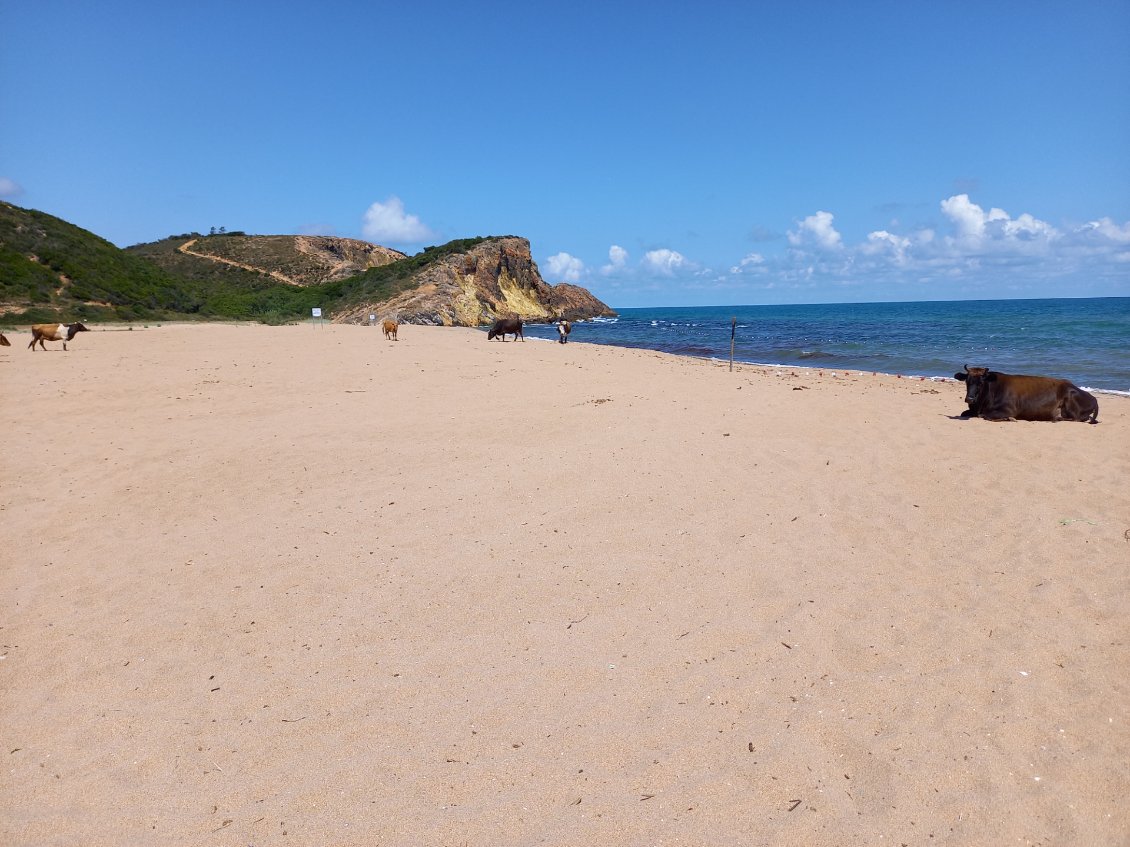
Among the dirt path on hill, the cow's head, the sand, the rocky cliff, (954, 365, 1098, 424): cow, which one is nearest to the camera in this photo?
the sand

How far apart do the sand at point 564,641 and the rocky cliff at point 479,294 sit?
150ft

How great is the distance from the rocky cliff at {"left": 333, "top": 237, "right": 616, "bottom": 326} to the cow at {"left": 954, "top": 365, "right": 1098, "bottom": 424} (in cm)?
4470

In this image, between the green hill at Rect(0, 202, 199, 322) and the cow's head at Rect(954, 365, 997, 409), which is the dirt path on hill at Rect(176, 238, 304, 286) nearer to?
the green hill at Rect(0, 202, 199, 322)

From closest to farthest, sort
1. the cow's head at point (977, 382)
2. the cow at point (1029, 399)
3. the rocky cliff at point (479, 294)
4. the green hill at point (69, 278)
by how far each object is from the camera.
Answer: the cow at point (1029, 399) → the cow's head at point (977, 382) → the green hill at point (69, 278) → the rocky cliff at point (479, 294)

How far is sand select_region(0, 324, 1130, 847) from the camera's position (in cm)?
314

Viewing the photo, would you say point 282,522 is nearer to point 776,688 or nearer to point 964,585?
point 776,688

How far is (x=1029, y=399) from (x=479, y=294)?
56.8 metres

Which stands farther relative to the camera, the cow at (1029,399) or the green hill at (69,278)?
the green hill at (69,278)

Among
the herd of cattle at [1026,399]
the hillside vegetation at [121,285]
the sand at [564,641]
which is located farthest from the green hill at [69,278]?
the herd of cattle at [1026,399]

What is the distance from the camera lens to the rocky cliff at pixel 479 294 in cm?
5459

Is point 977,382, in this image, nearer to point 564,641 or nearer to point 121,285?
point 564,641

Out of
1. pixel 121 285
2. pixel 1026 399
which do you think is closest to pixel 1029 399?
pixel 1026 399

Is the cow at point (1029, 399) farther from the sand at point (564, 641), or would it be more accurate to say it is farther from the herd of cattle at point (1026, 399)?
the sand at point (564, 641)

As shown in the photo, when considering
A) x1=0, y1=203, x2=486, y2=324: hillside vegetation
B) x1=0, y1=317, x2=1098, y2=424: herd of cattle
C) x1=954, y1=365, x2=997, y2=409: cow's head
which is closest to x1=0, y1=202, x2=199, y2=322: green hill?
x1=0, y1=203, x2=486, y2=324: hillside vegetation
